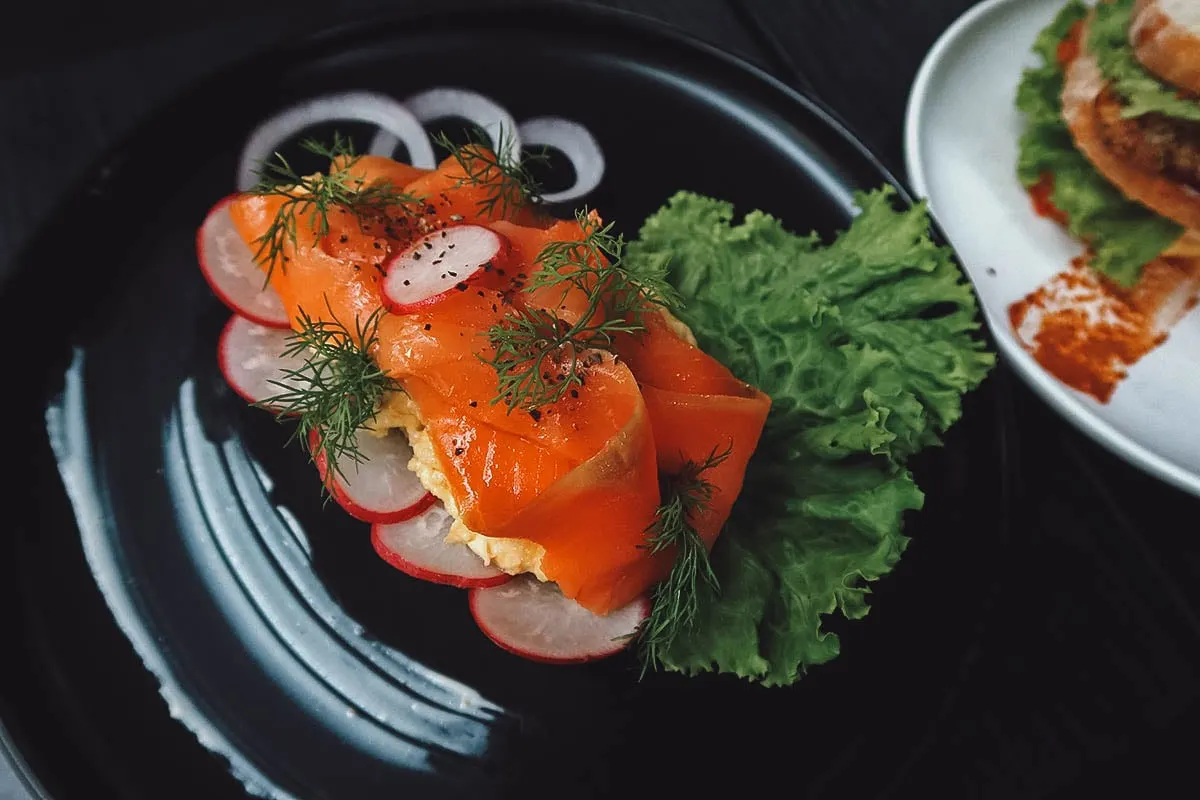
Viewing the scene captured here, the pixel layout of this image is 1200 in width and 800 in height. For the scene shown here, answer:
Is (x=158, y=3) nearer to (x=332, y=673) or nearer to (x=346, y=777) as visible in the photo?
(x=332, y=673)

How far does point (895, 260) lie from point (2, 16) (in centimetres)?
292

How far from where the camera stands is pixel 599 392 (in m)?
1.68

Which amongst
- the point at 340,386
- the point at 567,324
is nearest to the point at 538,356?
the point at 567,324

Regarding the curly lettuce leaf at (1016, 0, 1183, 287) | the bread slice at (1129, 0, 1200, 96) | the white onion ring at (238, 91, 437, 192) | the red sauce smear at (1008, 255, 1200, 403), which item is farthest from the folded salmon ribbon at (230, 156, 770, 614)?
the bread slice at (1129, 0, 1200, 96)

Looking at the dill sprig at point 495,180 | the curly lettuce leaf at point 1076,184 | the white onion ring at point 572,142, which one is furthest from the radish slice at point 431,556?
the curly lettuce leaf at point 1076,184

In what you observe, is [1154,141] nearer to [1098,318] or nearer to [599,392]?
[1098,318]

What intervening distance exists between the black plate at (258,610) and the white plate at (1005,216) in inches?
17.4

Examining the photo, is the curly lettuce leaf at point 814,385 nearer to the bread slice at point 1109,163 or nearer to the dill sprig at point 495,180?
the dill sprig at point 495,180

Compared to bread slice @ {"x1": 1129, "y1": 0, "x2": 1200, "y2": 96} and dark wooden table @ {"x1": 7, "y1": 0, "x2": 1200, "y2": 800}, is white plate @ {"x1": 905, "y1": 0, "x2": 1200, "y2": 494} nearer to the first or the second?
dark wooden table @ {"x1": 7, "y1": 0, "x2": 1200, "y2": 800}

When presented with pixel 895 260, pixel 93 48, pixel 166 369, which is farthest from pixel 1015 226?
pixel 93 48

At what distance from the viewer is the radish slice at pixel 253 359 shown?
2156mm

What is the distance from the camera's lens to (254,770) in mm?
1808

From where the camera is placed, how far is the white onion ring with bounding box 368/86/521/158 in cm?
254

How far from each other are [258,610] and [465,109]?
1.60 meters
